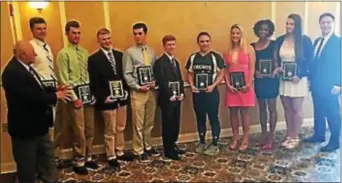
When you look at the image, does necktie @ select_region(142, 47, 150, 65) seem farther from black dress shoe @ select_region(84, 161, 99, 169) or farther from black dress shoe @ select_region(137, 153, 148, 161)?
black dress shoe @ select_region(84, 161, 99, 169)

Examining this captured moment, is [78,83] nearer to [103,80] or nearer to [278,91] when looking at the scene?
[103,80]

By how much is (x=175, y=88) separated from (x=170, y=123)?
283 mm

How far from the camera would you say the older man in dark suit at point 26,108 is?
7.39ft

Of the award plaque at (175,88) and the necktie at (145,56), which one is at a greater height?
the necktie at (145,56)

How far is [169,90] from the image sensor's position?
10.2 feet

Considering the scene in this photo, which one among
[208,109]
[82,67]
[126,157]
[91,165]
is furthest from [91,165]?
[208,109]

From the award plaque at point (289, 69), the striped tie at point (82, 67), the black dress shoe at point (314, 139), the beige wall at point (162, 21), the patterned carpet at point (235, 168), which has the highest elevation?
the beige wall at point (162, 21)

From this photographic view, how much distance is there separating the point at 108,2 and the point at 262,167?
177 centimetres

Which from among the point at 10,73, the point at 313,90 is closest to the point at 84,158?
the point at 10,73

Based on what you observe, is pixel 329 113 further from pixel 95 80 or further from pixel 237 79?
pixel 95 80

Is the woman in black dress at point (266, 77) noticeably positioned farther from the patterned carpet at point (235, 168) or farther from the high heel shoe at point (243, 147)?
the patterned carpet at point (235, 168)

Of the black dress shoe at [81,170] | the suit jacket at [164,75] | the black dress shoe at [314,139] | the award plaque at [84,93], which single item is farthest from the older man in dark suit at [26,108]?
the black dress shoe at [314,139]

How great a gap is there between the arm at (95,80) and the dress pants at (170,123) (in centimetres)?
49

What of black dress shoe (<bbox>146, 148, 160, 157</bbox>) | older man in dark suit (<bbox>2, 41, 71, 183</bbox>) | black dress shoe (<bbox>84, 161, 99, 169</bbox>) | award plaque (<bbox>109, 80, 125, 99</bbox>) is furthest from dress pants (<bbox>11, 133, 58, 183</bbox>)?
black dress shoe (<bbox>146, 148, 160, 157</bbox>)
